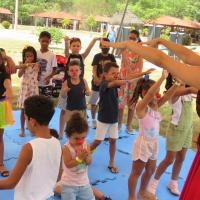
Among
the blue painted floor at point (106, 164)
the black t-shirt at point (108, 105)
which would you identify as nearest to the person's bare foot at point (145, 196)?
the blue painted floor at point (106, 164)

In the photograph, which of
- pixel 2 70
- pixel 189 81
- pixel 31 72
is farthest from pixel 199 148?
pixel 31 72

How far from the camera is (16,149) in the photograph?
13.4 ft

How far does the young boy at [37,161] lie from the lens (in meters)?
1.83

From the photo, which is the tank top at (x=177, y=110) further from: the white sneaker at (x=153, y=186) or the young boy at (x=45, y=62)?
the young boy at (x=45, y=62)

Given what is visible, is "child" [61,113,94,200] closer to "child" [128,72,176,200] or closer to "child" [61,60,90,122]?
"child" [128,72,176,200]

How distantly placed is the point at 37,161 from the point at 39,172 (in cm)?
8

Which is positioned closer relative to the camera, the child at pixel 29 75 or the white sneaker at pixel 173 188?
the white sneaker at pixel 173 188

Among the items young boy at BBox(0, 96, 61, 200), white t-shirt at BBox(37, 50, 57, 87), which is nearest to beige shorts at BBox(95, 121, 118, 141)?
white t-shirt at BBox(37, 50, 57, 87)

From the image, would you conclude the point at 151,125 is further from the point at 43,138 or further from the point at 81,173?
the point at 43,138

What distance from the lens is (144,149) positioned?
9.46 feet

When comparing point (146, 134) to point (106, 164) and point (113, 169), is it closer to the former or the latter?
point (113, 169)

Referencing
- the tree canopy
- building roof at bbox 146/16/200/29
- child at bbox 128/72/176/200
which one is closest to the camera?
child at bbox 128/72/176/200

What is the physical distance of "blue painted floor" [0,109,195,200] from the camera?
10.9 feet

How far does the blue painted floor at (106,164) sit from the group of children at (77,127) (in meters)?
0.12
